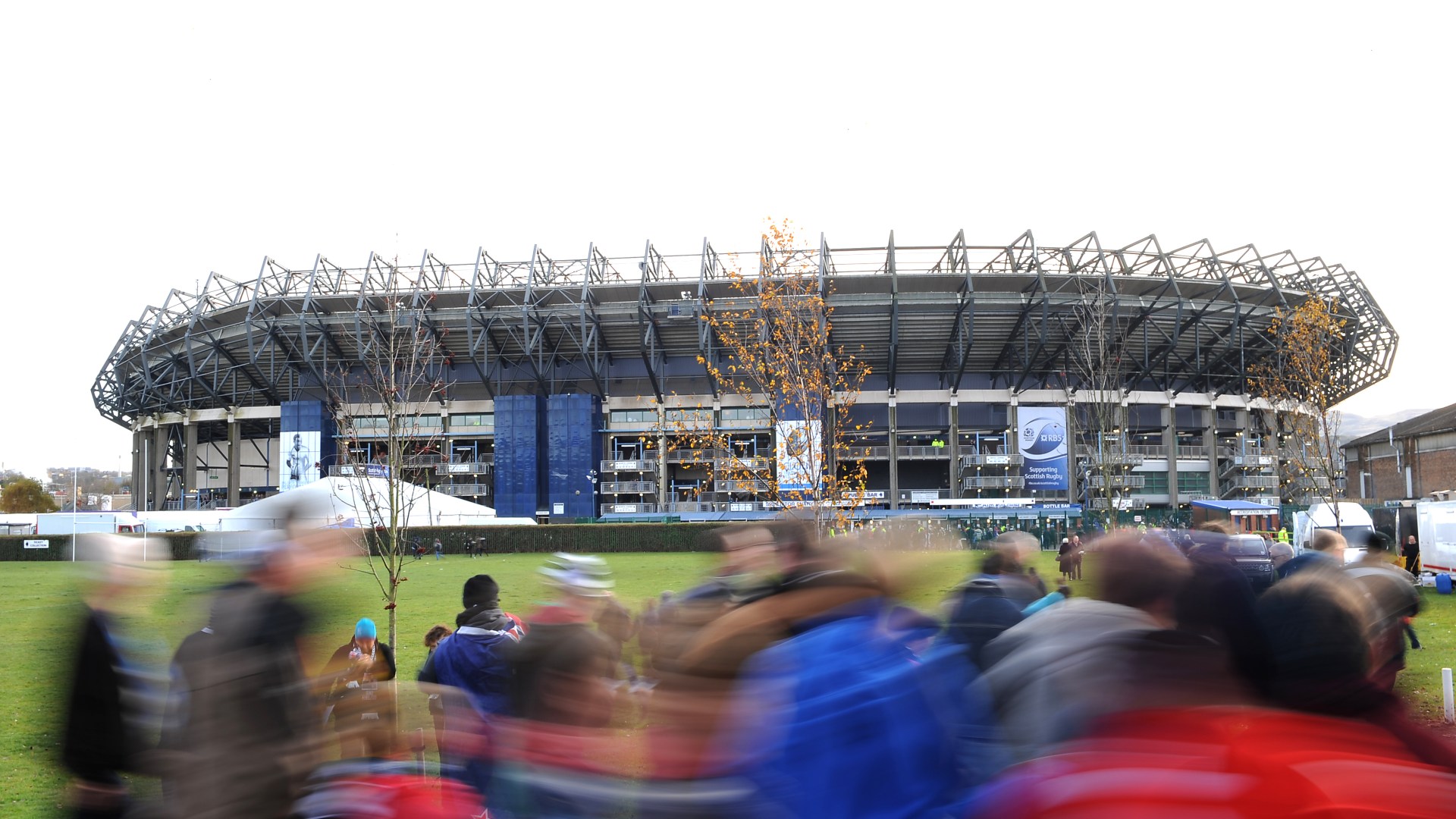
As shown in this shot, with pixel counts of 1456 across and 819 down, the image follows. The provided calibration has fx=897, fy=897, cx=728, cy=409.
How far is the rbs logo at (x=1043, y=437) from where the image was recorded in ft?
181

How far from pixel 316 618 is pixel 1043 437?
184 feet

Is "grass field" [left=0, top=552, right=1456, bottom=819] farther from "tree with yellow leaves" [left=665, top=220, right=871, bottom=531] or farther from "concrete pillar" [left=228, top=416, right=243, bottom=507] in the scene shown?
"concrete pillar" [left=228, top=416, right=243, bottom=507]

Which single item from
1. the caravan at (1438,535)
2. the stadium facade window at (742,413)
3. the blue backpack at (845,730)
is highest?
the stadium facade window at (742,413)

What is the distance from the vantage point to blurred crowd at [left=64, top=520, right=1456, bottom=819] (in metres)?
1.68

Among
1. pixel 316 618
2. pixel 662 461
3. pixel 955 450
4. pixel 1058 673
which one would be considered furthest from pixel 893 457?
pixel 1058 673

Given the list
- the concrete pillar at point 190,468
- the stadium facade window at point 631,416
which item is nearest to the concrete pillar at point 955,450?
the stadium facade window at point 631,416

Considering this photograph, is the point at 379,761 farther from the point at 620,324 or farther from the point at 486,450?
the point at 486,450

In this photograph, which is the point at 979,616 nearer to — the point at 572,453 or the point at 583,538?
the point at 583,538

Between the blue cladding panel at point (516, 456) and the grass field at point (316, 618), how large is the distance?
26.4 meters

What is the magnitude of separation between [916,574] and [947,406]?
6090 cm

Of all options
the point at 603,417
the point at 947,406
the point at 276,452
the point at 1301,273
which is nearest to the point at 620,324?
the point at 603,417

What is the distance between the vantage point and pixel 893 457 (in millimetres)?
59500

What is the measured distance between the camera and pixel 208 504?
2721 inches

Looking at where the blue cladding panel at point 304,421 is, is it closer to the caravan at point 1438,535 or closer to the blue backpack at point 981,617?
the caravan at point 1438,535
